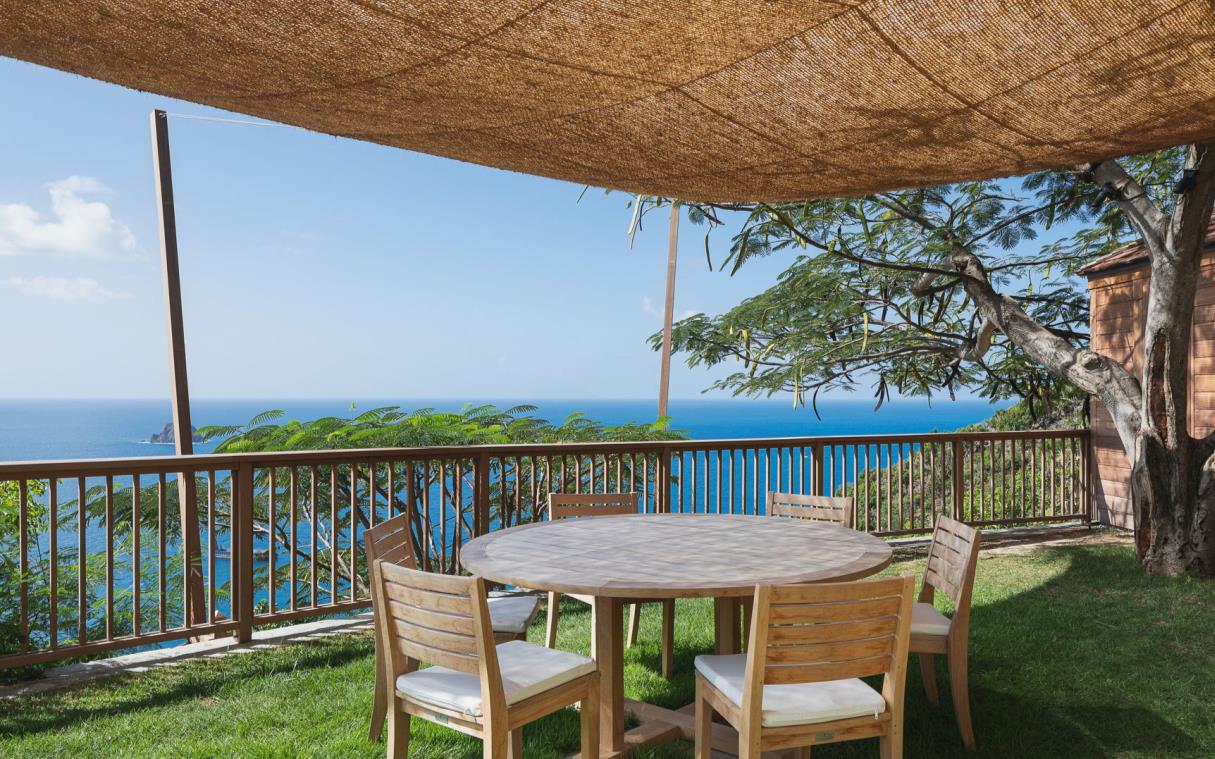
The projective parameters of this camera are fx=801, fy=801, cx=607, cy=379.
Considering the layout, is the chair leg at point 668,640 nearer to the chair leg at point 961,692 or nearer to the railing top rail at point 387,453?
the chair leg at point 961,692

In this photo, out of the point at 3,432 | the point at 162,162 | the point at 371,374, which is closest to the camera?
the point at 162,162

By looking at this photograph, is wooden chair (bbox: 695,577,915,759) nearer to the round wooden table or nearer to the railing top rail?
the round wooden table

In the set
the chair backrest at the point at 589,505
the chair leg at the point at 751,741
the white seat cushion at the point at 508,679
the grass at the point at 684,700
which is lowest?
the grass at the point at 684,700

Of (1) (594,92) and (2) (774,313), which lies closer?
(1) (594,92)

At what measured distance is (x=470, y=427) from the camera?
7.35 m

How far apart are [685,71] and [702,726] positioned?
189cm

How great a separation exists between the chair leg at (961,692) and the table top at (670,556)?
0.44 metres

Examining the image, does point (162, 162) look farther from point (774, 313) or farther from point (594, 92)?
point (774, 313)

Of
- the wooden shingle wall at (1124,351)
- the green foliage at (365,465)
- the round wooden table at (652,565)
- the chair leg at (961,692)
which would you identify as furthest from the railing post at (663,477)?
the wooden shingle wall at (1124,351)

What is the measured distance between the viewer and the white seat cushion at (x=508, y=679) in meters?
2.24

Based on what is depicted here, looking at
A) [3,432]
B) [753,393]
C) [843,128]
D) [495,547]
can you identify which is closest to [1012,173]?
[843,128]

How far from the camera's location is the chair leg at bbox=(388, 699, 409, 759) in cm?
240

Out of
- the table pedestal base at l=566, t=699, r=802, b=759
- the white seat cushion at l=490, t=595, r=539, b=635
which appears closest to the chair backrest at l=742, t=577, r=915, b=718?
the table pedestal base at l=566, t=699, r=802, b=759

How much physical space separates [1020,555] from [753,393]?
194 inches
